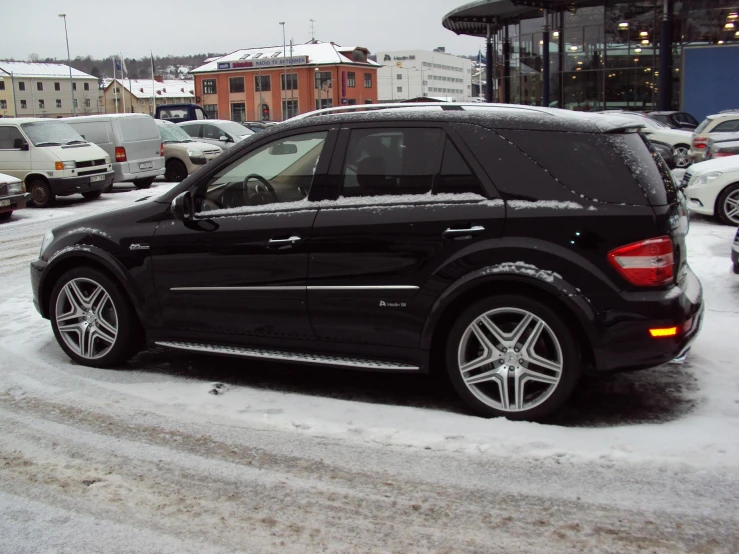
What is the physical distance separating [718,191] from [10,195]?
1272 cm

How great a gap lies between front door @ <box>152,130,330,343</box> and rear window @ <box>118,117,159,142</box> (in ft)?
49.8

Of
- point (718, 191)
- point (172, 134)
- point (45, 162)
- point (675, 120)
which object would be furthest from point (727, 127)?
point (45, 162)

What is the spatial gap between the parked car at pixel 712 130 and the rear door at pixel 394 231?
14.9 meters

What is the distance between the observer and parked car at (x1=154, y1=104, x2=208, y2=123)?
114ft

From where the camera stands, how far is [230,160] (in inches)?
200

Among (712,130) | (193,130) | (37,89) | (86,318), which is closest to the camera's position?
(86,318)

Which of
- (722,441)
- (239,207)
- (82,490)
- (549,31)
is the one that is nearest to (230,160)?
(239,207)

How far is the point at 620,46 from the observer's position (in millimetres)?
38000

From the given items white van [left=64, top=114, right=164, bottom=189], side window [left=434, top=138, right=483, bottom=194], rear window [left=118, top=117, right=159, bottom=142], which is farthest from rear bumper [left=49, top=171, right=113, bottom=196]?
side window [left=434, top=138, right=483, bottom=194]

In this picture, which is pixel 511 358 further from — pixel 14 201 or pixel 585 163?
pixel 14 201

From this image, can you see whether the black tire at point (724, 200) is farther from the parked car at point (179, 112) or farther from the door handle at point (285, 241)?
the parked car at point (179, 112)

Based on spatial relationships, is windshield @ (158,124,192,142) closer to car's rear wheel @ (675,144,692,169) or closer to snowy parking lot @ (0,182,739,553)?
car's rear wheel @ (675,144,692,169)

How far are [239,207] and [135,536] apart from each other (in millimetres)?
2377

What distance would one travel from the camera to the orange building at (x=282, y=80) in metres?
90.4
